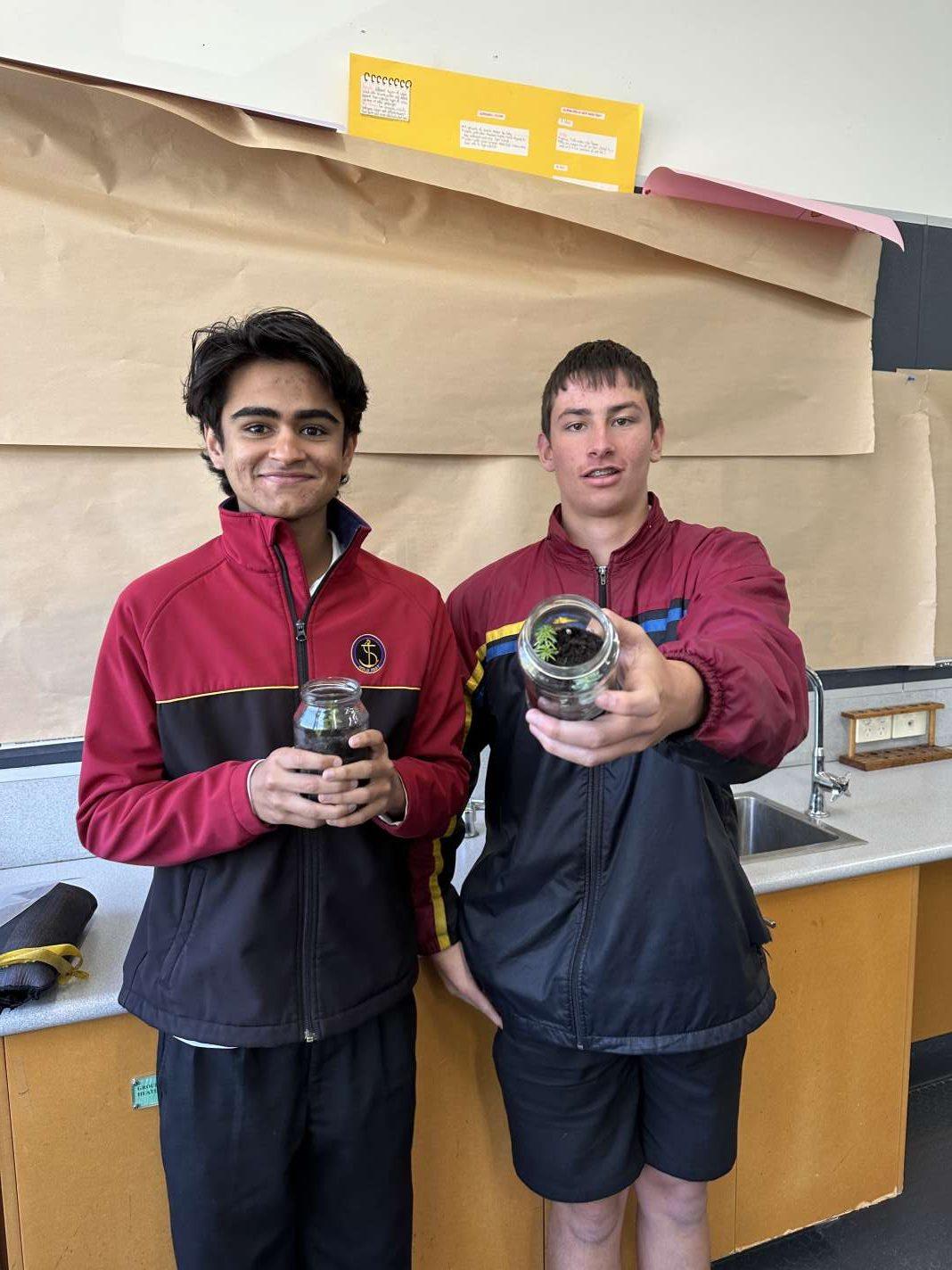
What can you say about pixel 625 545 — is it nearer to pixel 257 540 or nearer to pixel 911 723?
pixel 257 540

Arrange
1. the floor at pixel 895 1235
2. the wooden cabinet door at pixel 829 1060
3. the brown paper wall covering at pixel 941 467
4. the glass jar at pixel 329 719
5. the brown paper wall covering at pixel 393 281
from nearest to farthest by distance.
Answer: the glass jar at pixel 329 719, the brown paper wall covering at pixel 393 281, the wooden cabinet door at pixel 829 1060, the floor at pixel 895 1235, the brown paper wall covering at pixel 941 467

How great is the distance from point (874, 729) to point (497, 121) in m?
1.54

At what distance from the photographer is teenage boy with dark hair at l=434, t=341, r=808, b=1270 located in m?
0.98

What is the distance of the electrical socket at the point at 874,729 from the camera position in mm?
1972

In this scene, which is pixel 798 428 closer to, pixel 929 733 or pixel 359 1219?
pixel 929 733

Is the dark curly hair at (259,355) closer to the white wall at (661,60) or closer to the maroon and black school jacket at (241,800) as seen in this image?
the maroon and black school jacket at (241,800)

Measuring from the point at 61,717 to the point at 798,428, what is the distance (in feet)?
5.07

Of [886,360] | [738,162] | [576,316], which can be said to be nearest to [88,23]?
[576,316]

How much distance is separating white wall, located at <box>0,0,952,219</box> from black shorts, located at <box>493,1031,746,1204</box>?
149 cm

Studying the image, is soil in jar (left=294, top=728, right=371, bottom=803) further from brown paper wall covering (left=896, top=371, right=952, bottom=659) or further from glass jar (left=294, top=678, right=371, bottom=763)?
brown paper wall covering (left=896, top=371, right=952, bottom=659)

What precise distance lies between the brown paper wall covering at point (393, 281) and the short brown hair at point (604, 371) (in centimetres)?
47

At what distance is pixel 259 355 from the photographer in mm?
955

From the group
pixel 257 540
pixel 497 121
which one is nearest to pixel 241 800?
pixel 257 540

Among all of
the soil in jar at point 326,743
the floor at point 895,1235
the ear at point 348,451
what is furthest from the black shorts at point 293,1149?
the floor at point 895,1235
